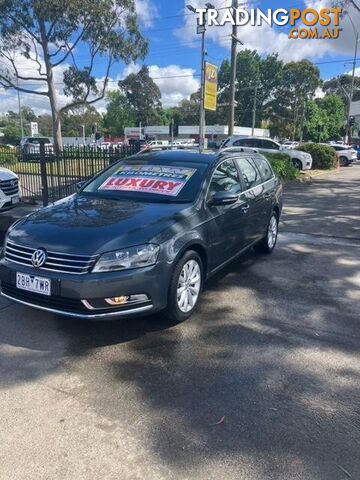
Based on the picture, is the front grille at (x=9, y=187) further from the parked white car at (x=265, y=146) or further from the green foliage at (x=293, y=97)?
the green foliage at (x=293, y=97)

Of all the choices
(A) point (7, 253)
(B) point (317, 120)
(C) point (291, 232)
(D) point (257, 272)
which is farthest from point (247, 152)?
(B) point (317, 120)

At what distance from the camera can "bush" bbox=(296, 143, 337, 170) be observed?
22.5 meters

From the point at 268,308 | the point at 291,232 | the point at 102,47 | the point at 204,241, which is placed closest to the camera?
the point at 204,241

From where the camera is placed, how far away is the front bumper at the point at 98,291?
133 inches

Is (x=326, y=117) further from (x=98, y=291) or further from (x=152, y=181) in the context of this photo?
(x=98, y=291)

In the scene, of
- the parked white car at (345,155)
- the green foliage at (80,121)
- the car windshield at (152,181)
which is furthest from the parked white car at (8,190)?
the green foliage at (80,121)

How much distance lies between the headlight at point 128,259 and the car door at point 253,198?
1962 mm

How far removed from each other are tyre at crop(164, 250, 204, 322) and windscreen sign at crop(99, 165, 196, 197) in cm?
81

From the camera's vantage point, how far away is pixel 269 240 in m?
6.66

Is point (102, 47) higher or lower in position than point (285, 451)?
higher

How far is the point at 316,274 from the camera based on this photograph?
5.79 metres

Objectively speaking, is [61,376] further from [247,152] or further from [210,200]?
[247,152]

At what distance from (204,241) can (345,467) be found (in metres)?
2.36

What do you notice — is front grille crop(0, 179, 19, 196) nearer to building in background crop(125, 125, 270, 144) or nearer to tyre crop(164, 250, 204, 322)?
tyre crop(164, 250, 204, 322)
